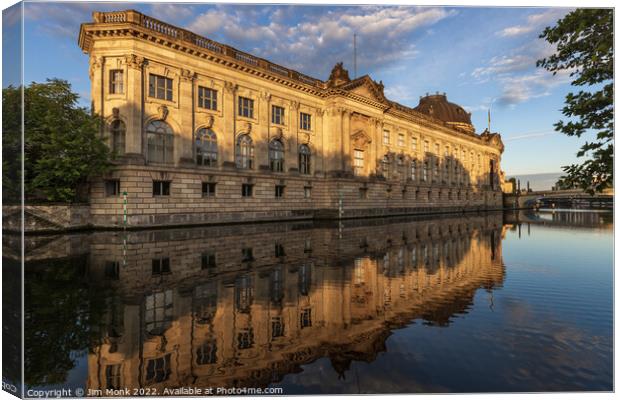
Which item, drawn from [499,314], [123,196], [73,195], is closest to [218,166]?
[123,196]

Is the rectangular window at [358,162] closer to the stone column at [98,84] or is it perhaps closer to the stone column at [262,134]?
the stone column at [262,134]

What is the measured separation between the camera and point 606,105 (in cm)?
559

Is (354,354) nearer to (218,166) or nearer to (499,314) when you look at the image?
(499,314)

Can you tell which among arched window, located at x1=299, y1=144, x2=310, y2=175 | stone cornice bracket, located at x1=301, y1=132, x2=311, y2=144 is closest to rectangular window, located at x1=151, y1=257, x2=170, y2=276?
arched window, located at x1=299, y1=144, x2=310, y2=175

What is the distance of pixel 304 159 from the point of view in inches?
1491

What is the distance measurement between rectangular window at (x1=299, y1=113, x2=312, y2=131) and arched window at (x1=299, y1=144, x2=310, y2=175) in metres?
2.10

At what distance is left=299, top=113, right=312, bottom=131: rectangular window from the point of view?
37.4 metres

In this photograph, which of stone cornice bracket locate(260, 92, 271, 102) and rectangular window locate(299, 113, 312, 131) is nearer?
stone cornice bracket locate(260, 92, 271, 102)

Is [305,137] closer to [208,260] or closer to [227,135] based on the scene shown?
[227,135]

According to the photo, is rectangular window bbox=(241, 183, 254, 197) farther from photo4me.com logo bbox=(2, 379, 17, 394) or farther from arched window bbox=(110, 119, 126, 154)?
photo4me.com logo bbox=(2, 379, 17, 394)

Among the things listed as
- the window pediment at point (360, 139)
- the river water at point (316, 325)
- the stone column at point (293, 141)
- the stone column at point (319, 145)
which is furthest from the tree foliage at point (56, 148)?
the window pediment at point (360, 139)

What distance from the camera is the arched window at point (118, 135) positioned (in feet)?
80.5

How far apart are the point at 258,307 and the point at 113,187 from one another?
22445 millimetres

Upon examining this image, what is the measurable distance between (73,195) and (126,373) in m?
21.8
